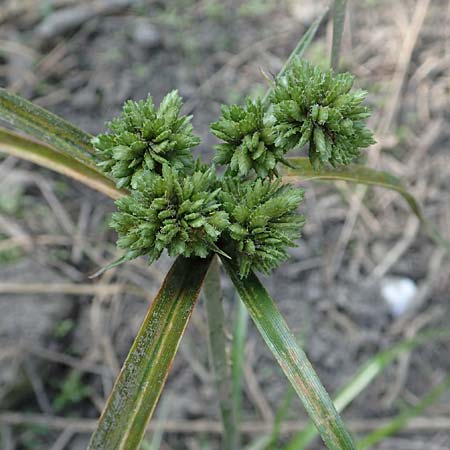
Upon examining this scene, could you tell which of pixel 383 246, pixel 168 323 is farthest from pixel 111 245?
pixel 168 323

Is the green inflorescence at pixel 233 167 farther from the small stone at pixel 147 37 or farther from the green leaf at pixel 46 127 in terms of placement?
the small stone at pixel 147 37

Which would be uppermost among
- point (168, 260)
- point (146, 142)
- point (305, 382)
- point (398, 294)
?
point (146, 142)

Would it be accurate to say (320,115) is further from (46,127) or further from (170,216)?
Answer: (46,127)

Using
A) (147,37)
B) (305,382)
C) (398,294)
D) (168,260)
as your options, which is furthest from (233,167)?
(147,37)

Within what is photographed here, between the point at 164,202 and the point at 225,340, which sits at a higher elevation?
the point at 164,202

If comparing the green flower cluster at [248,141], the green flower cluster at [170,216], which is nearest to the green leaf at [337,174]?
the green flower cluster at [248,141]

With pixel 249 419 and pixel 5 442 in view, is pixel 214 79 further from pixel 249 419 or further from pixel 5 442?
pixel 5 442

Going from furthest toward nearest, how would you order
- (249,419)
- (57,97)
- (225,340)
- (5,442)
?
(57,97), (249,419), (5,442), (225,340)
